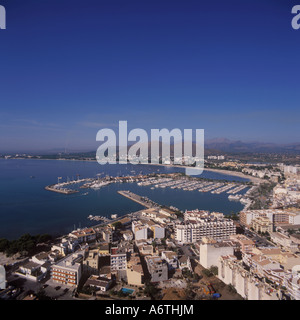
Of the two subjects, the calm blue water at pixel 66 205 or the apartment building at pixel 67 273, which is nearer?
the apartment building at pixel 67 273

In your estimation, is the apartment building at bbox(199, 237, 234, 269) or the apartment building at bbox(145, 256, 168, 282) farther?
the apartment building at bbox(199, 237, 234, 269)

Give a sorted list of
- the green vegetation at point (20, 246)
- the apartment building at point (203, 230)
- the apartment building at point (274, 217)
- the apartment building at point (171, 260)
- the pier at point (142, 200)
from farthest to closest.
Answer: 1. the pier at point (142, 200)
2. the apartment building at point (274, 217)
3. the apartment building at point (203, 230)
4. the green vegetation at point (20, 246)
5. the apartment building at point (171, 260)

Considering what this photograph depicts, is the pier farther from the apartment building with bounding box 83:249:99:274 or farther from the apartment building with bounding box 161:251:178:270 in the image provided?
the apartment building with bounding box 83:249:99:274

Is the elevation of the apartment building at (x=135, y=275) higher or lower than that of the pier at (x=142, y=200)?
higher

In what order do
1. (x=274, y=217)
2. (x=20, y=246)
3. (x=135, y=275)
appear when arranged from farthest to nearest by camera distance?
(x=274, y=217), (x=20, y=246), (x=135, y=275)

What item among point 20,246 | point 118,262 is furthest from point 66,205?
point 118,262

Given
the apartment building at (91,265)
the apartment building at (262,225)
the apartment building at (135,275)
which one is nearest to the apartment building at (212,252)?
the apartment building at (135,275)

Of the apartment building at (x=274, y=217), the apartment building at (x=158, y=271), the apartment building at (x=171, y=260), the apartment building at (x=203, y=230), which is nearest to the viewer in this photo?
the apartment building at (x=158, y=271)

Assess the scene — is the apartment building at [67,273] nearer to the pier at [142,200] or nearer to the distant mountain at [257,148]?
the pier at [142,200]

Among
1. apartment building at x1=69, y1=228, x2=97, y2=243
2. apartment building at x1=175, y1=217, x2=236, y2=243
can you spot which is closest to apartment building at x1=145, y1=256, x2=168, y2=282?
apartment building at x1=175, y1=217, x2=236, y2=243

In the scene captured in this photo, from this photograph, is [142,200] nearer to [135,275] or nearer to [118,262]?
[118,262]

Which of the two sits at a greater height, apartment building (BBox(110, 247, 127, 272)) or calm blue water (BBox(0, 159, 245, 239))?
apartment building (BBox(110, 247, 127, 272))
